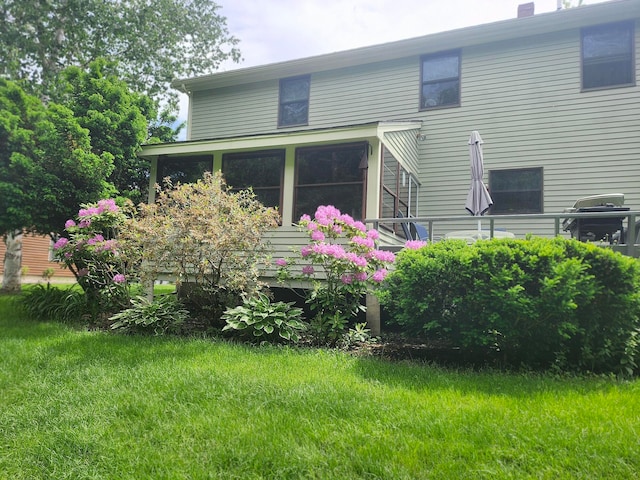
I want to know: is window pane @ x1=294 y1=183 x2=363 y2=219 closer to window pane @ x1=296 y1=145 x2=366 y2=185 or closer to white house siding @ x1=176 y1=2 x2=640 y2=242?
window pane @ x1=296 y1=145 x2=366 y2=185

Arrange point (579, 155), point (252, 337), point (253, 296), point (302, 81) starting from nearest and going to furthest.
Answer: point (252, 337), point (253, 296), point (579, 155), point (302, 81)

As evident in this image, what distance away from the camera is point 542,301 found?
12.4ft

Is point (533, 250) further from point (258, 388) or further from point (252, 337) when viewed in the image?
point (252, 337)

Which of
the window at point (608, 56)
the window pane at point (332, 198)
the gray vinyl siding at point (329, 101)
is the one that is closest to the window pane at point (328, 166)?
the window pane at point (332, 198)

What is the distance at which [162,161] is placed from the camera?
9016 mm

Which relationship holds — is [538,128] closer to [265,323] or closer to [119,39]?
[265,323]

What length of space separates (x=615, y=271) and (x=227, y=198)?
15.5ft

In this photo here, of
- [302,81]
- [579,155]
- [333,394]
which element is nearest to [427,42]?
[302,81]

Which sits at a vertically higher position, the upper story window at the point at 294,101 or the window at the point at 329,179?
the upper story window at the point at 294,101

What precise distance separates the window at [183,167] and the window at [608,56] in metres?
8.17

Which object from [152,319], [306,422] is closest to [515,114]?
[152,319]

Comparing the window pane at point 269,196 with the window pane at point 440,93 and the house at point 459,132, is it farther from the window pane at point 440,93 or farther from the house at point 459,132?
the window pane at point 440,93

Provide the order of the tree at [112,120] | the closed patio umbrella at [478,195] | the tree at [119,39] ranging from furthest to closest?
the tree at [119,39] → the tree at [112,120] → the closed patio umbrella at [478,195]

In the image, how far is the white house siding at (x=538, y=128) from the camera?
8.50m
